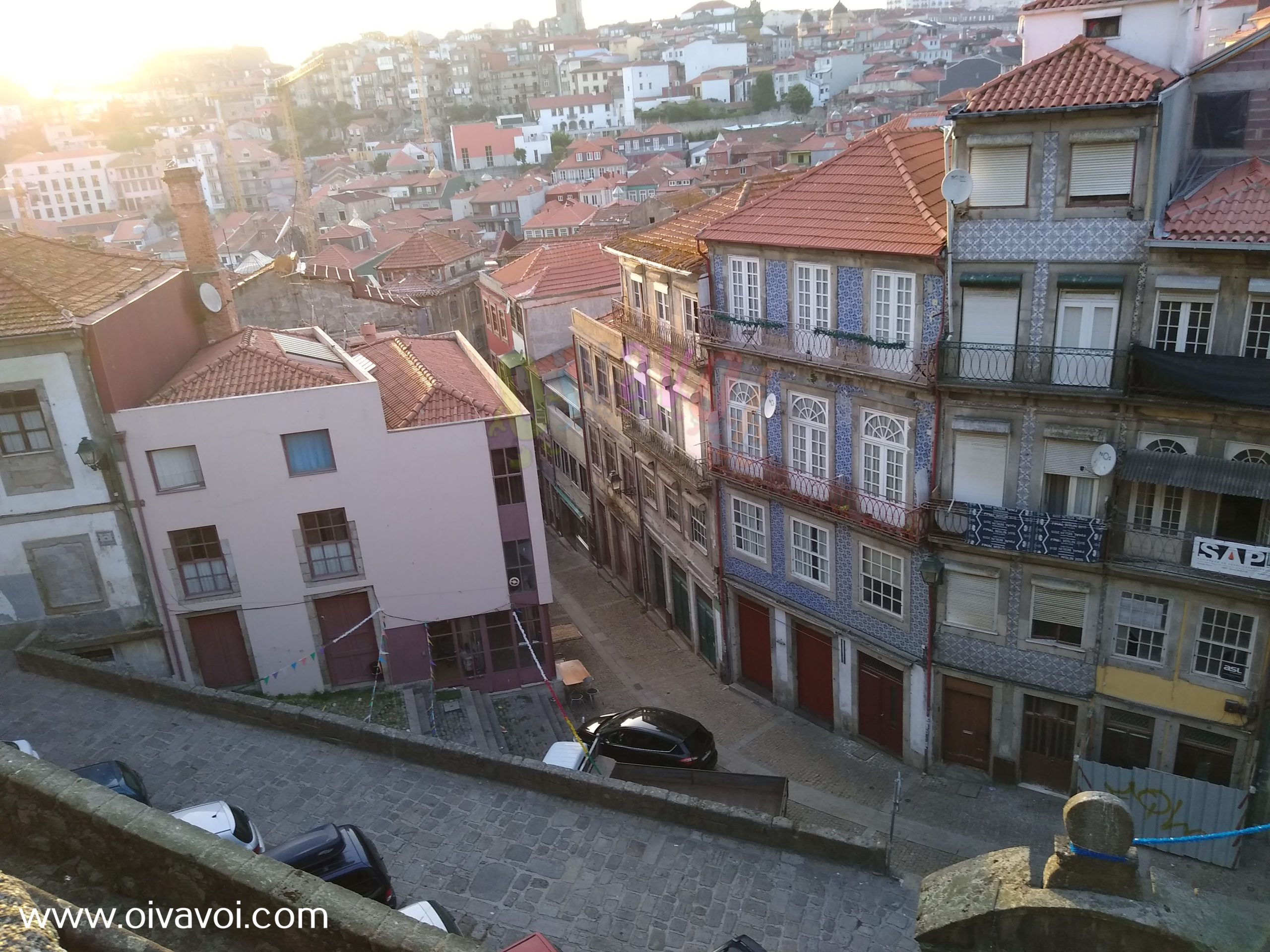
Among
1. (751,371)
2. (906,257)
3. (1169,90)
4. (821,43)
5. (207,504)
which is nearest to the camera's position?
(1169,90)

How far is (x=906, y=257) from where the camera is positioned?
20.3 meters

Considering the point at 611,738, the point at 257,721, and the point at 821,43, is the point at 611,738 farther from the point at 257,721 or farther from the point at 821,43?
the point at 821,43

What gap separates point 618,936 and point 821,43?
673 feet

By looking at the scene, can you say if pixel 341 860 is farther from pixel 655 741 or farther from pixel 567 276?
pixel 567 276

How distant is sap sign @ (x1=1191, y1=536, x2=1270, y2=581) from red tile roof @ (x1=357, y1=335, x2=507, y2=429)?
1609cm

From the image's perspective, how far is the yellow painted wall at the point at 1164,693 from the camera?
19266 mm

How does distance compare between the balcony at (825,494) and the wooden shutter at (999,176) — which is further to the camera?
the balcony at (825,494)

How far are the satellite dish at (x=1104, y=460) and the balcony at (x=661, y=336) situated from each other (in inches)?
417

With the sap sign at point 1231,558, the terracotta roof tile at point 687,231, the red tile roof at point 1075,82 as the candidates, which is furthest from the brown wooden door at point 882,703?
A: the red tile roof at point 1075,82

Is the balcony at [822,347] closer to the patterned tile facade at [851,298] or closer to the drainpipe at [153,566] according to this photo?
the patterned tile facade at [851,298]

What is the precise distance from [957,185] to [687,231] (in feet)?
37.1


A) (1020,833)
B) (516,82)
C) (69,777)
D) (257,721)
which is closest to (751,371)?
(1020,833)

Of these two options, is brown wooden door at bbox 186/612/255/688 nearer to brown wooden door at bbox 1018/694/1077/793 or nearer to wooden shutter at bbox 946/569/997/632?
wooden shutter at bbox 946/569/997/632

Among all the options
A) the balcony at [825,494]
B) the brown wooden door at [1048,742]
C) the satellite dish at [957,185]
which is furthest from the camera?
the balcony at [825,494]
